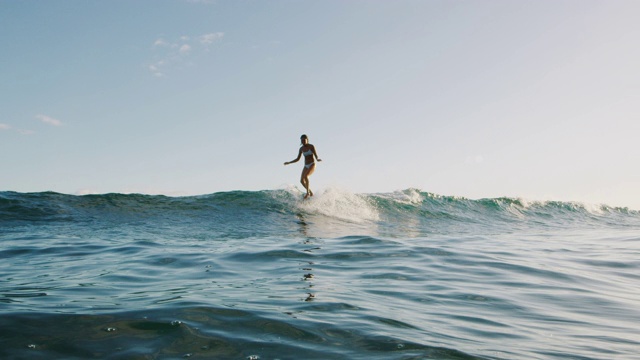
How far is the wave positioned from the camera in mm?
13297

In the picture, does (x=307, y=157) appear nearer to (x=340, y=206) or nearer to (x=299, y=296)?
(x=340, y=206)

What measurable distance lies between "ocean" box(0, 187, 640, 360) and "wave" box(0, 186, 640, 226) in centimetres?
190

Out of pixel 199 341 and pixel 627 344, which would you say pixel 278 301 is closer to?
pixel 199 341

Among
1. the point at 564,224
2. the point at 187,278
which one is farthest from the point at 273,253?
the point at 564,224

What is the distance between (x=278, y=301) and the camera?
427cm

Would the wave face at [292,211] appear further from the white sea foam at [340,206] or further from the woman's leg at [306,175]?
the woman's leg at [306,175]

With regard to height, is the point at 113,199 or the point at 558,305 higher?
the point at 113,199

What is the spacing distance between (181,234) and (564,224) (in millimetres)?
16393

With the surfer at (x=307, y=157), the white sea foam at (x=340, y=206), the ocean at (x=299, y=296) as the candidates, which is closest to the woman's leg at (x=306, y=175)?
the surfer at (x=307, y=157)

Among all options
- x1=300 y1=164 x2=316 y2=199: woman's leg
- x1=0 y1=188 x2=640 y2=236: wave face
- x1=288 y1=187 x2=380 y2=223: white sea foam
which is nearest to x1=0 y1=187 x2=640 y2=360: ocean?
x1=0 y1=188 x2=640 y2=236: wave face

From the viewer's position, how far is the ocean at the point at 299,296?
3.17 metres

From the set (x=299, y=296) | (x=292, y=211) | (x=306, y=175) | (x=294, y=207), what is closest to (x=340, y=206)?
(x=306, y=175)

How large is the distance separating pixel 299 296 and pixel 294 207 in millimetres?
11821

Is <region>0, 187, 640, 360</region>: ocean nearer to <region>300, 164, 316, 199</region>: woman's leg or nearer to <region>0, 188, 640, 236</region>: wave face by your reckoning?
<region>0, 188, 640, 236</region>: wave face
